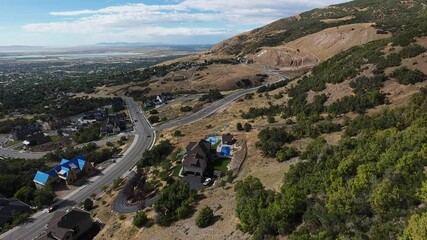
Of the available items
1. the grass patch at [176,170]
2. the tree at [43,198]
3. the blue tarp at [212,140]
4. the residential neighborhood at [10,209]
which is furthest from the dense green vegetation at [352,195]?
the residential neighborhood at [10,209]

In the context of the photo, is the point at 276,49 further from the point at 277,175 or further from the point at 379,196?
the point at 379,196

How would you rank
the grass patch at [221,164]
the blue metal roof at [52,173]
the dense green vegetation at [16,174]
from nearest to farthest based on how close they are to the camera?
the grass patch at [221,164] < the dense green vegetation at [16,174] < the blue metal roof at [52,173]

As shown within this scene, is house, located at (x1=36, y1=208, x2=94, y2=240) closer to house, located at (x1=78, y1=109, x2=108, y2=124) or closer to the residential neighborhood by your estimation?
the residential neighborhood

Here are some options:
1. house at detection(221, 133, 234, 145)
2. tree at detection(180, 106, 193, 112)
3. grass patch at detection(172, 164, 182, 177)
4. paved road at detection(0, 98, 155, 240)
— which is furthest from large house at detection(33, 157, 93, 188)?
tree at detection(180, 106, 193, 112)

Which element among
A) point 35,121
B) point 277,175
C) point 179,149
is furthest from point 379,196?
point 35,121

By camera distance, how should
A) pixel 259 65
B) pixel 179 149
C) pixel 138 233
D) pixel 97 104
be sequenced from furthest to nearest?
pixel 259 65 < pixel 97 104 < pixel 179 149 < pixel 138 233

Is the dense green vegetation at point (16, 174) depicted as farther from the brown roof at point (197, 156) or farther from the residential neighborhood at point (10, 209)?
the brown roof at point (197, 156)
